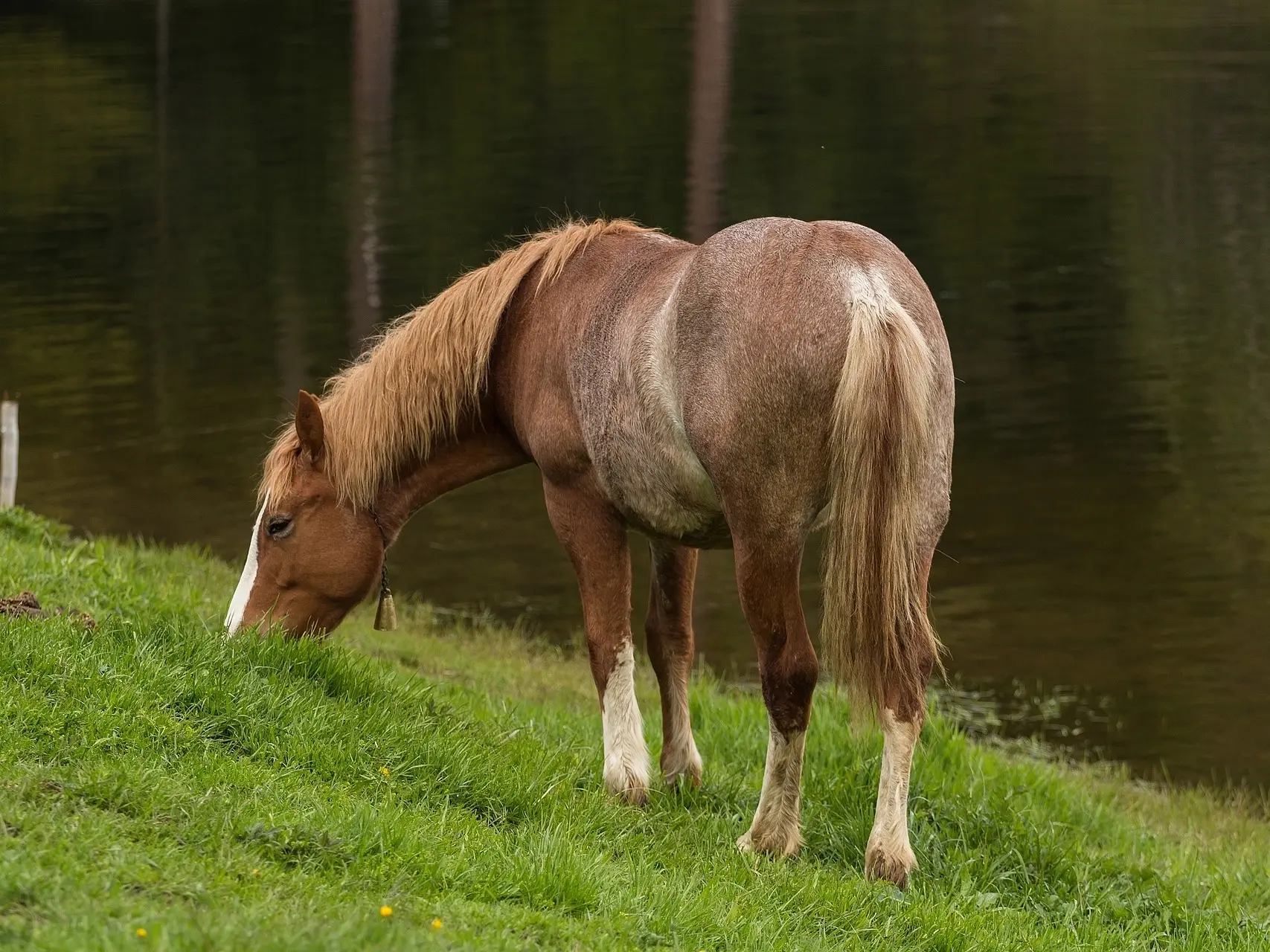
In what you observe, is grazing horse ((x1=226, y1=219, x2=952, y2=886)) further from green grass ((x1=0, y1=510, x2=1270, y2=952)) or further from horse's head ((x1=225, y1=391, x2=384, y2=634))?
green grass ((x1=0, y1=510, x2=1270, y2=952))

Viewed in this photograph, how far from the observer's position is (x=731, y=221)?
2808cm

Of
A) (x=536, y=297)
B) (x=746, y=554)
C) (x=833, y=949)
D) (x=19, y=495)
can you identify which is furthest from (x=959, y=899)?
(x=19, y=495)

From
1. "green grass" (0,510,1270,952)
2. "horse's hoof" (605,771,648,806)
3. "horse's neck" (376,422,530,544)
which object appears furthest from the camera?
"horse's neck" (376,422,530,544)

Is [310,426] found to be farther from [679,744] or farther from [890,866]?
[890,866]

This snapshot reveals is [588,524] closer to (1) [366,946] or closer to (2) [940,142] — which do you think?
(1) [366,946]

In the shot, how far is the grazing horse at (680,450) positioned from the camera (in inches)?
186

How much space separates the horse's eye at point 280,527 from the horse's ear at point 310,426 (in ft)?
0.93

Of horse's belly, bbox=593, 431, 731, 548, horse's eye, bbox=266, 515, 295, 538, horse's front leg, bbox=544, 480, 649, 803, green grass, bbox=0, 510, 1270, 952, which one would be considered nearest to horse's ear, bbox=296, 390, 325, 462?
horse's eye, bbox=266, 515, 295, 538

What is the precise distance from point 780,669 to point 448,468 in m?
2.03

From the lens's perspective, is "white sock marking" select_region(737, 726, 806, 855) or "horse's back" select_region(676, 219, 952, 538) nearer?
"horse's back" select_region(676, 219, 952, 538)

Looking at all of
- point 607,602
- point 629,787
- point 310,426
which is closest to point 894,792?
point 629,787

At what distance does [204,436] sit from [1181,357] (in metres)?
12.9

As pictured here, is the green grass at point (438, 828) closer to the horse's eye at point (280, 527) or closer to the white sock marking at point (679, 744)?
the white sock marking at point (679, 744)

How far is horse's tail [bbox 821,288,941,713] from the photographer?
15.2 feet
